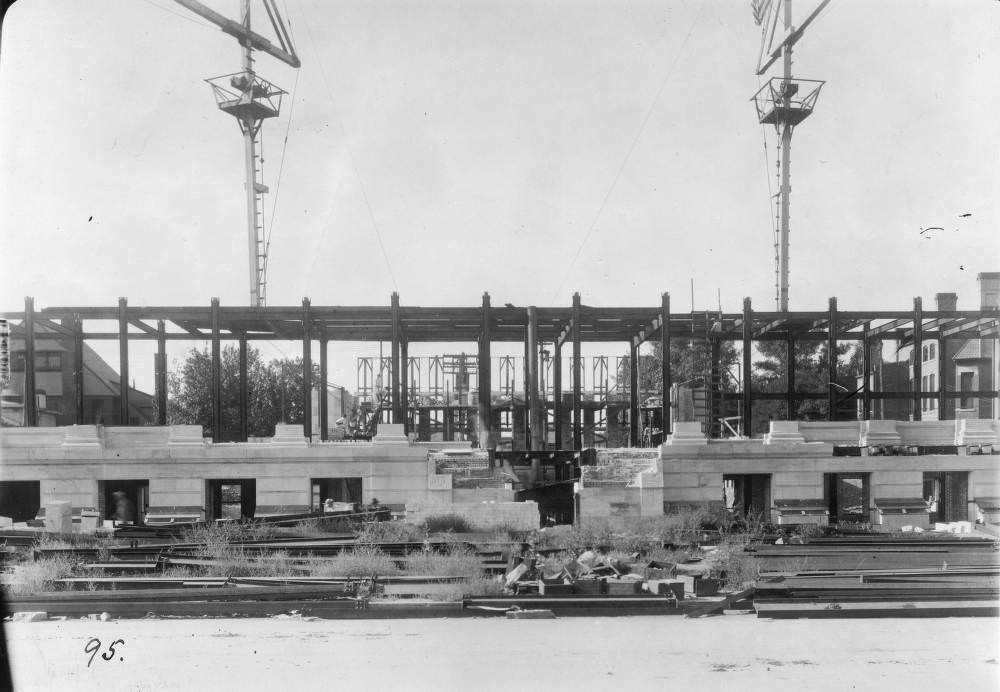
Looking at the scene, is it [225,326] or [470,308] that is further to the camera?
[225,326]

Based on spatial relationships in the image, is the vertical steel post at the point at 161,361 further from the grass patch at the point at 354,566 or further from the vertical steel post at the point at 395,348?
the grass patch at the point at 354,566

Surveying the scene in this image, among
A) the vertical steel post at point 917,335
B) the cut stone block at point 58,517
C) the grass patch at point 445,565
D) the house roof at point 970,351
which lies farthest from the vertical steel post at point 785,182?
the cut stone block at point 58,517

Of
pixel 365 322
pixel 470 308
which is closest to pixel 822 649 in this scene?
pixel 470 308

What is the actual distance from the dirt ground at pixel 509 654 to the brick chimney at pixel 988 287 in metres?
25.7

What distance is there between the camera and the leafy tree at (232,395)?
43875 millimetres

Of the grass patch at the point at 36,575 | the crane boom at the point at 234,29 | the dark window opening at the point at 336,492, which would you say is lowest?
the dark window opening at the point at 336,492

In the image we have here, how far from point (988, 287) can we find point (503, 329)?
1847 cm

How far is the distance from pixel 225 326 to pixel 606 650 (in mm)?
22818

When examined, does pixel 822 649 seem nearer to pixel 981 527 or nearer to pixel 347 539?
pixel 347 539

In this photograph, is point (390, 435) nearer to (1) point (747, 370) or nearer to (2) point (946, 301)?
(1) point (747, 370)

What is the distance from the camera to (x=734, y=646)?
916cm

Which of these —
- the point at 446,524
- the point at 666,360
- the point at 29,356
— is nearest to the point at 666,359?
the point at 666,360

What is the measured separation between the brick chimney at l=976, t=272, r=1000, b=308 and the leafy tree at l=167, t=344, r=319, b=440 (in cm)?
3247

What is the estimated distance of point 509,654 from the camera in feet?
29.1
